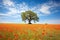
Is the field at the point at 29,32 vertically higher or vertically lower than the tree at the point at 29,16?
lower

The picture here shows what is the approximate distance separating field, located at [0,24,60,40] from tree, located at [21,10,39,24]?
12 centimetres

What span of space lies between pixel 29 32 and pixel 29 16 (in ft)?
1.09

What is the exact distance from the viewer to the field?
2.39 meters

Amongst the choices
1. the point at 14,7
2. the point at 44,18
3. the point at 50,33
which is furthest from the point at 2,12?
the point at 50,33

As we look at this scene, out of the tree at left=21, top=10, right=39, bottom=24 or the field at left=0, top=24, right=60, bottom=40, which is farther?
the tree at left=21, top=10, right=39, bottom=24

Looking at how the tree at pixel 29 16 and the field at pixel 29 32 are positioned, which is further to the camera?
the tree at pixel 29 16

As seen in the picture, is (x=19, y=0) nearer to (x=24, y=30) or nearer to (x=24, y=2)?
(x=24, y=2)

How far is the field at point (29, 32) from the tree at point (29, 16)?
12 centimetres

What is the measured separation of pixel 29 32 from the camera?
246 centimetres

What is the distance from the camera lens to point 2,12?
245 centimetres

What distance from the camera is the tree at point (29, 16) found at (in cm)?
250

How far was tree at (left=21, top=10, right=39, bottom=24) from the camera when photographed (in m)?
2.50

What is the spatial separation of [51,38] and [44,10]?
604mm

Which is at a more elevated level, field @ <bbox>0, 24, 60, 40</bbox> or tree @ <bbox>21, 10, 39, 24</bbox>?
tree @ <bbox>21, 10, 39, 24</bbox>
